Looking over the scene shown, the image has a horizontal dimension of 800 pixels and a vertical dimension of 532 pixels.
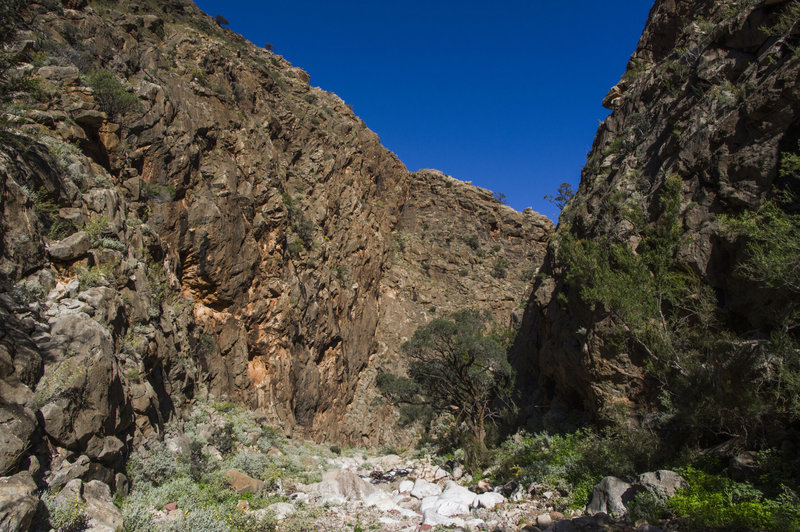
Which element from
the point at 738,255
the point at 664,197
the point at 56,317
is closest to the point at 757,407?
the point at 738,255

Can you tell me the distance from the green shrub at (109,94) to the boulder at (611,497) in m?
17.2

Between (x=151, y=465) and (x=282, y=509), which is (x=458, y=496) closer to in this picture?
(x=282, y=509)

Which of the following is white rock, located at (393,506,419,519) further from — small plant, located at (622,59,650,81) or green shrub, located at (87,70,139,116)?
small plant, located at (622,59,650,81)

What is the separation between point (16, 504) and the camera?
13.7 feet

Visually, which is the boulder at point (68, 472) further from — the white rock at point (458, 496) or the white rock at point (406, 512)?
the white rock at point (458, 496)

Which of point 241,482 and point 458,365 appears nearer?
point 241,482

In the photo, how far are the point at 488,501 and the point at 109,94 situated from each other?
16.8m

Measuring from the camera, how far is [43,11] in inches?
590

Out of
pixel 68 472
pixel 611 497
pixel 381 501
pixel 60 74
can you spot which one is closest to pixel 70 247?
pixel 68 472

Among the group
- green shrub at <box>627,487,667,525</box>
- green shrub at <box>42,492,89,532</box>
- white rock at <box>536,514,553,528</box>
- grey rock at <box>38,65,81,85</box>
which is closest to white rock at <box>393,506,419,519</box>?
white rock at <box>536,514,553,528</box>

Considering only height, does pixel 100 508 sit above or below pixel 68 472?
below

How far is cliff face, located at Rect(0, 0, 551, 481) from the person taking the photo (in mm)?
7090

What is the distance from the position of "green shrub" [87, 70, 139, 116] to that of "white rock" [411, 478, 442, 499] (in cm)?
1522

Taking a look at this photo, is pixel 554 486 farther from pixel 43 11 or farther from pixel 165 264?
pixel 43 11
